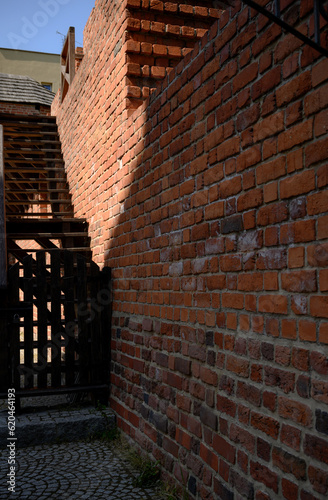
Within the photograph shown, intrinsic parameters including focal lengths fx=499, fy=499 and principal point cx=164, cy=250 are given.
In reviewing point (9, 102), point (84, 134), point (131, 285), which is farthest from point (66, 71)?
point (131, 285)

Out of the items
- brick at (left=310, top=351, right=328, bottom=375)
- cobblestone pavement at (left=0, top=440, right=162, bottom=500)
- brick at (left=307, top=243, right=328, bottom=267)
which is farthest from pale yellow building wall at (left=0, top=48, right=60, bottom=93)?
brick at (left=310, top=351, right=328, bottom=375)

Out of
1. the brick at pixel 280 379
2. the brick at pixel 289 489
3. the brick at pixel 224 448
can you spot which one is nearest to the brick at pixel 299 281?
the brick at pixel 280 379

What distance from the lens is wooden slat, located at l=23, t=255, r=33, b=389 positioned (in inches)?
169

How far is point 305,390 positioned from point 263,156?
965mm

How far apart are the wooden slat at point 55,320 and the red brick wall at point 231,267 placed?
2.10 feet

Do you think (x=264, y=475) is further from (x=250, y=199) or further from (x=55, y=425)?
(x=55, y=425)

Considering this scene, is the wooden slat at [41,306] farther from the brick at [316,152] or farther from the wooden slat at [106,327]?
the brick at [316,152]

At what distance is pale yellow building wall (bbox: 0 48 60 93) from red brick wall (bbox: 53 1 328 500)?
2463cm

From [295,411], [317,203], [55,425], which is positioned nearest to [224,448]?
[295,411]

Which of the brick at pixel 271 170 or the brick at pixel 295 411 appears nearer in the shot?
the brick at pixel 295 411

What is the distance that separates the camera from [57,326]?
446 centimetres

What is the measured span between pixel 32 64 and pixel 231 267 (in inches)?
1080

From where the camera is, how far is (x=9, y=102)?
1128 centimetres

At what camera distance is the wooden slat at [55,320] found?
438 cm
